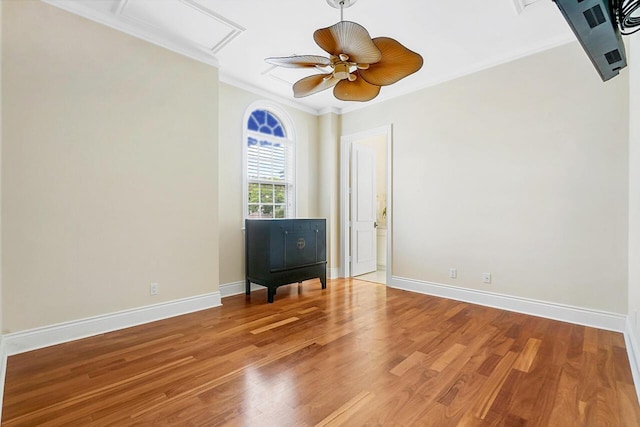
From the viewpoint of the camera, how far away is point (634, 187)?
234 cm

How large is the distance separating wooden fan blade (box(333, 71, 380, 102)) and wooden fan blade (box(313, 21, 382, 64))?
0.43 m

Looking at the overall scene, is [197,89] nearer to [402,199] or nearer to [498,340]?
[402,199]

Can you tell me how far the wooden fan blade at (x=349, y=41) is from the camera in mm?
1713

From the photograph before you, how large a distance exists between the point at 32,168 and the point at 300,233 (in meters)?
2.67

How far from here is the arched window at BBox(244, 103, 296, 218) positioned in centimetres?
425

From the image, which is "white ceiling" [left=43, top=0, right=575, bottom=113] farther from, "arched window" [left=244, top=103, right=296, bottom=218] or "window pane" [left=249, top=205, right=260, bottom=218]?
"window pane" [left=249, top=205, right=260, bottom=218]

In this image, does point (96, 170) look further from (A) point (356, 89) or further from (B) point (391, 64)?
(B) point (391, 64)

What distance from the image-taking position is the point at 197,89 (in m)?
3.33

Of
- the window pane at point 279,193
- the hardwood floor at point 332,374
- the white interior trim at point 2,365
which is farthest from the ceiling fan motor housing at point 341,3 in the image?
the white interior trim at point 2,365

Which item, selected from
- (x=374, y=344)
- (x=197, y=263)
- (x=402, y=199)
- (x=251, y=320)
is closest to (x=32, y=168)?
(x=197, y=263)

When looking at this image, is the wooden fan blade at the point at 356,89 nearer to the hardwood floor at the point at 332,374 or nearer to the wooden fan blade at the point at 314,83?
the wooden fan blade at the point at 314,83

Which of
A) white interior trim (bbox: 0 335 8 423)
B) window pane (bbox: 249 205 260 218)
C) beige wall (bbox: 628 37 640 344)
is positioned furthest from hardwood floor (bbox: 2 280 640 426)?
window pane (bbox: 249 205 260 218)

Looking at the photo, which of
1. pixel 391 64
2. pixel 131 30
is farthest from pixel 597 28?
pixel 131 30

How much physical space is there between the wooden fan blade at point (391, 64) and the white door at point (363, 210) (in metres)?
2.81
